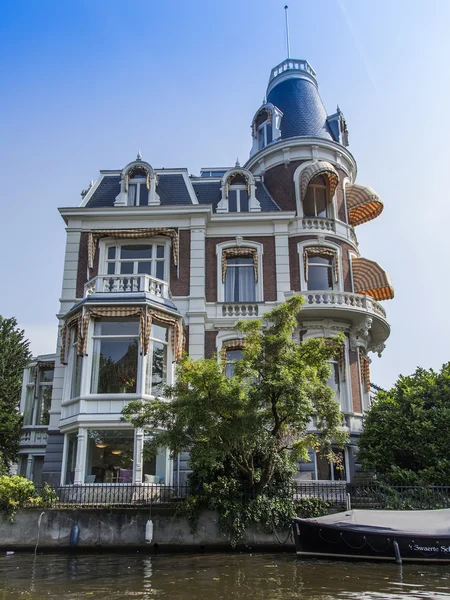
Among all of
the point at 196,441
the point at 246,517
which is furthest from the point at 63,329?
the point at 246,517

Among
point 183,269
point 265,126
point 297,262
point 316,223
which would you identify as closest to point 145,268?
point 183,269

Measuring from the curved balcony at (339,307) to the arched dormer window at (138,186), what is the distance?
8.56 metres

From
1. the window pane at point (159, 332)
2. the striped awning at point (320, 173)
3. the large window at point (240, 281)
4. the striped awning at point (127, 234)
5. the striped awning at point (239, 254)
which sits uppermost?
the striped awning at point (320, 173)

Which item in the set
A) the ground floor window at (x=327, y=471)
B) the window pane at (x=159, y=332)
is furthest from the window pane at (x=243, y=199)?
the ground floor window at (x=327, y=471)

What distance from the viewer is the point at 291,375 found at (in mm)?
15367

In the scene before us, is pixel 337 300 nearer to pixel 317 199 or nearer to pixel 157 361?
pixel 317 199

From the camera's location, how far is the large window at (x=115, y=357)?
819 inches

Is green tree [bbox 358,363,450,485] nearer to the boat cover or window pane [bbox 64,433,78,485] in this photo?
the boat cover

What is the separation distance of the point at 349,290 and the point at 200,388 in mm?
12435

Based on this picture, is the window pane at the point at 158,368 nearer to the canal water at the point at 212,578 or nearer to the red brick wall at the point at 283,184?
the canal water at the point at 212,578

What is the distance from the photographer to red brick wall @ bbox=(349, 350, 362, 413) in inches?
942

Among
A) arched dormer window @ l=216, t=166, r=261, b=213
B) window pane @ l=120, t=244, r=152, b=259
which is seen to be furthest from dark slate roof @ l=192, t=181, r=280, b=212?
window pane @ l=120, t=244, r=152, b=259

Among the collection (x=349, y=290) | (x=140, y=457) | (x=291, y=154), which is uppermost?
(x=291, y=154)

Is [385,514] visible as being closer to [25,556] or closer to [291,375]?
[291,375]
